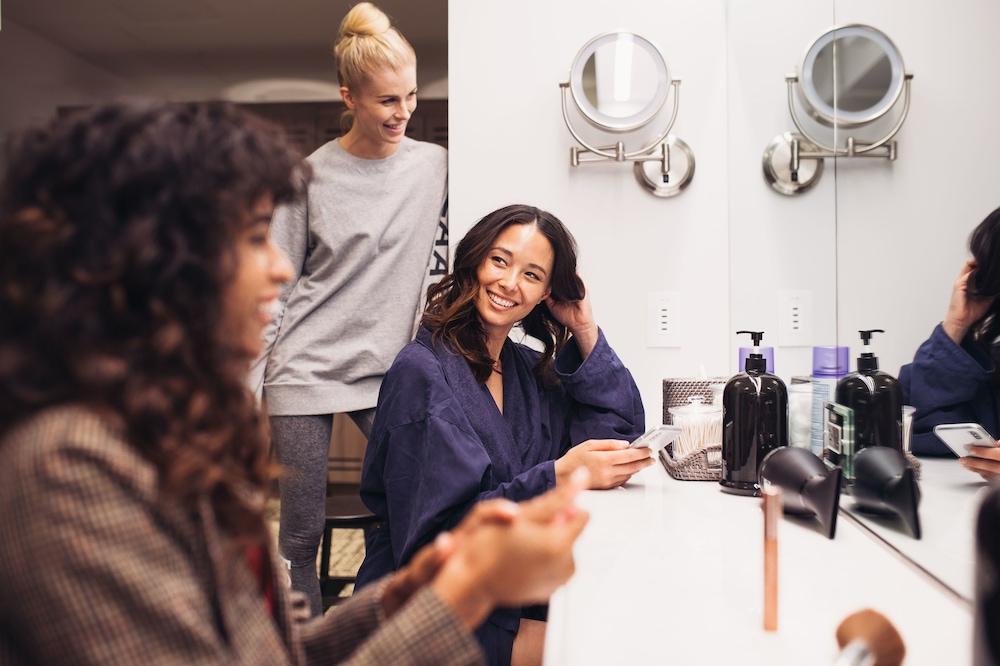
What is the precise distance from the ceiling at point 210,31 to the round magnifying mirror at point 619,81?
1686 millimetres

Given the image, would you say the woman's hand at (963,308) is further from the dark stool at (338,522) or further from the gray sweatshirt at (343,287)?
the dark stool at (338,522)

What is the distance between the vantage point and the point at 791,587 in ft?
2.88

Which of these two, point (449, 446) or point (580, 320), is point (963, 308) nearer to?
point (449, 446)

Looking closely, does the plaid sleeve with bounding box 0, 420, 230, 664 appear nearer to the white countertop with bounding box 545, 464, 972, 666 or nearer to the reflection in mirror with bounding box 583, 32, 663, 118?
the white countertop with bounding box 545, 464, 972, 666

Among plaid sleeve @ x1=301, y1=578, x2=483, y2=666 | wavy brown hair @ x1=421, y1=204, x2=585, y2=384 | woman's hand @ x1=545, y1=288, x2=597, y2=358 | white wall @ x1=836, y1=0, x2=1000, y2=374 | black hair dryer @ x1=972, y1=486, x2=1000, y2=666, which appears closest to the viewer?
black hair dryer @ x1=972, y1=486, x2=1000, y2=666

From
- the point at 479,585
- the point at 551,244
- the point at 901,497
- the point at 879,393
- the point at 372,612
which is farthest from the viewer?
the point at 551,244

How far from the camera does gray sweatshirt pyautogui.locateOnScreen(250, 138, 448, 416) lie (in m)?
1.85

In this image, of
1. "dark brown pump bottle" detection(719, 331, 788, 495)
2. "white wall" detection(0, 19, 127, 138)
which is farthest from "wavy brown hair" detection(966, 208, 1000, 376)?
"white wall" detection(0, 19, 127, 138)

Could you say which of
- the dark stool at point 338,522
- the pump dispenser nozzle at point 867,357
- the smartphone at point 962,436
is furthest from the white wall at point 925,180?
the dark stool at point 338,522

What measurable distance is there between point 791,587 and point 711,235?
47.4 inches

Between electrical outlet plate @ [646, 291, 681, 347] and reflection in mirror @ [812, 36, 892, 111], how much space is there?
0.59 m

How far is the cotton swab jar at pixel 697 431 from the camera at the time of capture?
4.97 feet

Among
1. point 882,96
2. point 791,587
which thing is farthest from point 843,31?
point 791,587

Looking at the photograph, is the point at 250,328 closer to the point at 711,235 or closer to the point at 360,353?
the point at 360,353
